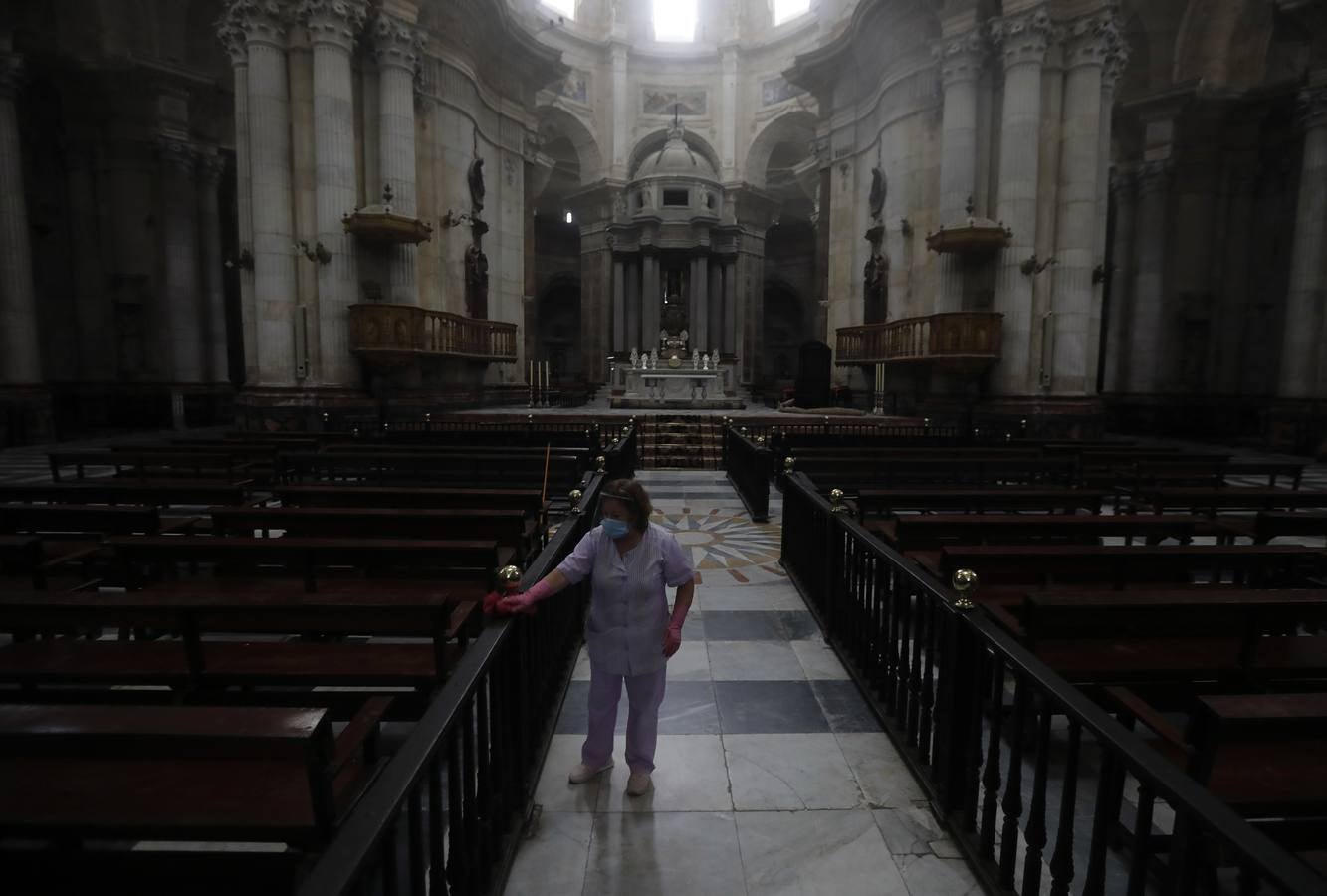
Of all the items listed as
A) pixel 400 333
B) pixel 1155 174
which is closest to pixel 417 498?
pixel 400 333

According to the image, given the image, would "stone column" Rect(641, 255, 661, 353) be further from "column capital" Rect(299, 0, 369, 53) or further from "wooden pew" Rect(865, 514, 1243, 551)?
"wooden pew" Rect(865, 514, 1243, 551)

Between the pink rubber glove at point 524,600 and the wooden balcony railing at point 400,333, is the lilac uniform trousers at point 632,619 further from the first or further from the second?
the wooden balcony railing at point 400,333

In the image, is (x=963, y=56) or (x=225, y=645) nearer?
(x=225, y=645)

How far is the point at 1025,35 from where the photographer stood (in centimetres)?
1523

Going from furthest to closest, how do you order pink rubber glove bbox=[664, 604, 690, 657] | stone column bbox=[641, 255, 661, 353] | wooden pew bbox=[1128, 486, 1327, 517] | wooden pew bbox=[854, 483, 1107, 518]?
stone column bbox=[641, 255, 661, 353] < wooden pew bbox=[1128, 486, 1327, 517] < wooden pew bbox=[854, 483, 1107, 518] < pink rubber glove bbox=[664, 604, 690, 657]

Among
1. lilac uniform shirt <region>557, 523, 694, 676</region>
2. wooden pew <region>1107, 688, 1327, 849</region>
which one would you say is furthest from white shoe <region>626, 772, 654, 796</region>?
wooden pew <region>1107, 688, 1327, 849</region>

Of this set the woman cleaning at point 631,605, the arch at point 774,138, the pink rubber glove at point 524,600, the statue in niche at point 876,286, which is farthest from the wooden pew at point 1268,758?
the arch at point 774,138

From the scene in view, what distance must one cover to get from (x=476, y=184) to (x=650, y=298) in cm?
1388

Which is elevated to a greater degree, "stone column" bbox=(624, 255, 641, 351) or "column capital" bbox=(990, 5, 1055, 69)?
"column capital" bbox=(990, 5, 1055, 69)

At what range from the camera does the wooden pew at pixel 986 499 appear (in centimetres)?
571

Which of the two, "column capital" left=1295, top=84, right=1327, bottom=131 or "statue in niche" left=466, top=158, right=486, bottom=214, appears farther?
"statue in niche" left=466, top=158, right=486, bottom=214

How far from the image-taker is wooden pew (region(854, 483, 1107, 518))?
571 cm

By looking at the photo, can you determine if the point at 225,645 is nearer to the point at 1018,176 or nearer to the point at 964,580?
the point at 964,580

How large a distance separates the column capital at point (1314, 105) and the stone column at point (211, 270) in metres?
29.7
